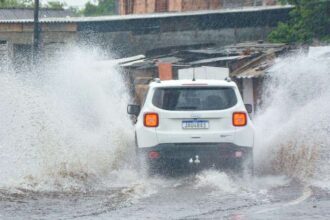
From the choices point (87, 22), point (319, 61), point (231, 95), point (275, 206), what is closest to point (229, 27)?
point (87, 22)

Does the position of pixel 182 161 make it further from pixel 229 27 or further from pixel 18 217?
pixel 229 27

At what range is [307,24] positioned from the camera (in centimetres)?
3700

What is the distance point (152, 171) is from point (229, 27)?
1067 inches

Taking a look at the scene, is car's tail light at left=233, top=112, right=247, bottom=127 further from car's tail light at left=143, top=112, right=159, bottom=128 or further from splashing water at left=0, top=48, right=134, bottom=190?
splashing water at left=0, top=48, right=134, bottom=190

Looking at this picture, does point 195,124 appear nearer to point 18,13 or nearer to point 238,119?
point 238,119

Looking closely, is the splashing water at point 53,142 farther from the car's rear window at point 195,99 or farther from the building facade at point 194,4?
the building facade at point 194,4

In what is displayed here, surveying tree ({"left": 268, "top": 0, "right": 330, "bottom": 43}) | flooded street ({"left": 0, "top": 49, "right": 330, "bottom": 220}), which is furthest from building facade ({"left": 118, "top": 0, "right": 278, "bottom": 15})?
flooded street ({"left": 0, "top": 49, "right": 330, "bottom": 220})

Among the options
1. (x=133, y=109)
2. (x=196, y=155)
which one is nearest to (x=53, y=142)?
(x=133, y=109)

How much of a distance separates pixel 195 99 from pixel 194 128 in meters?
0.46

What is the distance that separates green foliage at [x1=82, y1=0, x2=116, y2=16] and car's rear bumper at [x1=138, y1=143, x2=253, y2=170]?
82502 millimetres

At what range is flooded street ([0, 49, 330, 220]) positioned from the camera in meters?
11.8

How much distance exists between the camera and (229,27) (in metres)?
41.5

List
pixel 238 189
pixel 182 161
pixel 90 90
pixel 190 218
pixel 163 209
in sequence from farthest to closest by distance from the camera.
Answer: pixel 90 90 → pixel 182 161 → pixel 238 189 → pixel 163 209 → pixel 190 218

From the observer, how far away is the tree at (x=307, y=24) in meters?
36.2
